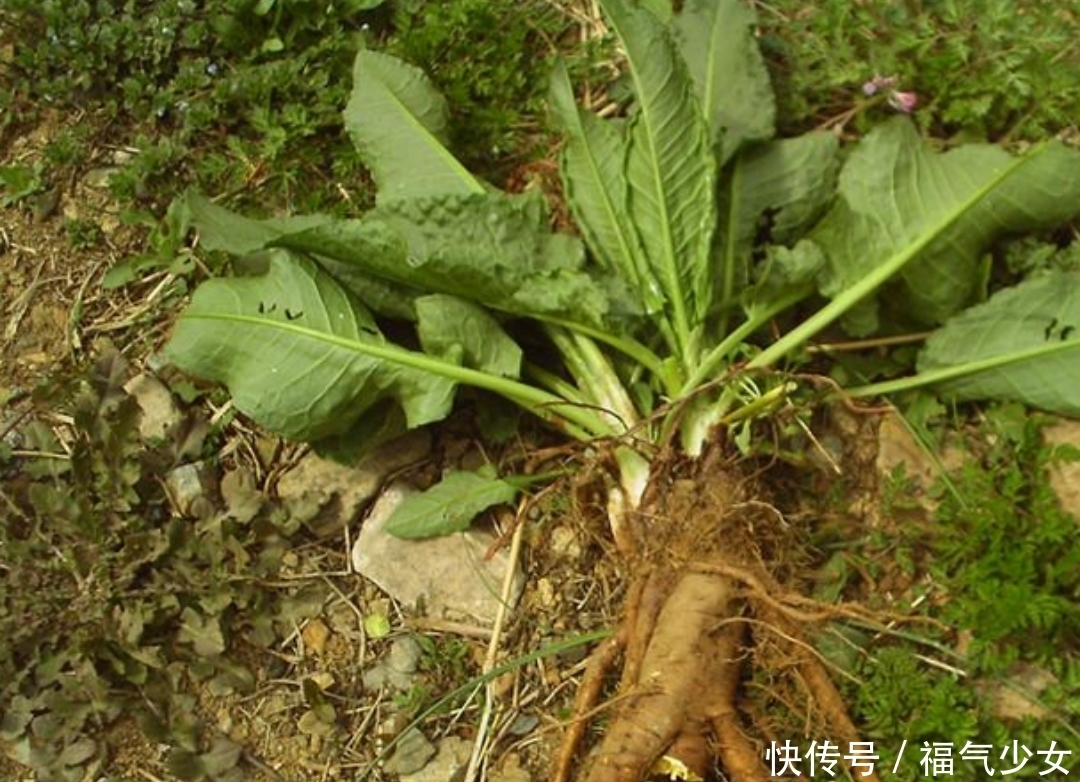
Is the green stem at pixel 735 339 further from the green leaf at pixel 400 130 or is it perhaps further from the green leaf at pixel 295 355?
the green leaf at pixel 400 130

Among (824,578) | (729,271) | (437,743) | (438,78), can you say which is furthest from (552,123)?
(437,743)

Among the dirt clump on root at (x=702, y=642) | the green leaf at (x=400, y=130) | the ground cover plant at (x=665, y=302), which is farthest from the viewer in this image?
the green leaf at (x=400, y=130)

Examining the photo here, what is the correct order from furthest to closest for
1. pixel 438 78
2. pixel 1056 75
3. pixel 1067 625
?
pixel 438 78 → pixel 1056 75 → pixel 1067 625

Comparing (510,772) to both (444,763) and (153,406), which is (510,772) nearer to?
(444,763)

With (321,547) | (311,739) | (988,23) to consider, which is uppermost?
(988,23)

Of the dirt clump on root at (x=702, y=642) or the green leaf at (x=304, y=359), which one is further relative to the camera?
the green leaf at (x=304, y=359)

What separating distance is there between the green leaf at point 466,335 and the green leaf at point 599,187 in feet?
0.84

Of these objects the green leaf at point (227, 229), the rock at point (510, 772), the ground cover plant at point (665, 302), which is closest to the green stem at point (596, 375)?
the ground cover plant at point (665, 302)

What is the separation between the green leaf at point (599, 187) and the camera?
2637 mm

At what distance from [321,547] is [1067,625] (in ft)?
4.48

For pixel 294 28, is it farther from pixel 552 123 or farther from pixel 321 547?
pixel 321 547

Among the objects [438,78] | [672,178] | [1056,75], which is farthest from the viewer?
[438,78]

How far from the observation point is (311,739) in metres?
2.61

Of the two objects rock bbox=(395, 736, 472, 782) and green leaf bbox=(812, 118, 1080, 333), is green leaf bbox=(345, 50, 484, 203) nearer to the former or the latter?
green leaf bbox=(812, 118, 1080, 333)
